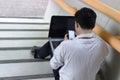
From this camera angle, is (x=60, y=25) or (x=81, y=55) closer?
(x=81, y=55)

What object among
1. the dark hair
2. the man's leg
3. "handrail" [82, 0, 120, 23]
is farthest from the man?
the man's leg

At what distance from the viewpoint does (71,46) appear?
1.67 meters

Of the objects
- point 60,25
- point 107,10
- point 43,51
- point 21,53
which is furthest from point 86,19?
point 21,53

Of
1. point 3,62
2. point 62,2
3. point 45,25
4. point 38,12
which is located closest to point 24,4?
point 38,12

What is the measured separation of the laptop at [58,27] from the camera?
7.98 feet

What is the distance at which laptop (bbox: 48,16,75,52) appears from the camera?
2.43 metres

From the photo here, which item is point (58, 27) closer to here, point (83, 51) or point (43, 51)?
point (43, 51)

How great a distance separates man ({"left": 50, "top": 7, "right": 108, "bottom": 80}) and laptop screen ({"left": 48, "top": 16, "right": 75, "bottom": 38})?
2.23 feet

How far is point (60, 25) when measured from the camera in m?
2.49

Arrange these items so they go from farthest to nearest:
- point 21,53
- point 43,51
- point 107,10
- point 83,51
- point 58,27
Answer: point 21,53 → point 43,51 → point 58,27 → point 107,10 → point 83,51

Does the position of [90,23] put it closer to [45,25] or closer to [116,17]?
[116,17]

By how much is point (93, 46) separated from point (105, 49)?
0.46 feet

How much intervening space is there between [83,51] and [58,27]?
0.87 metres

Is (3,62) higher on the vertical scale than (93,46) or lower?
lower
